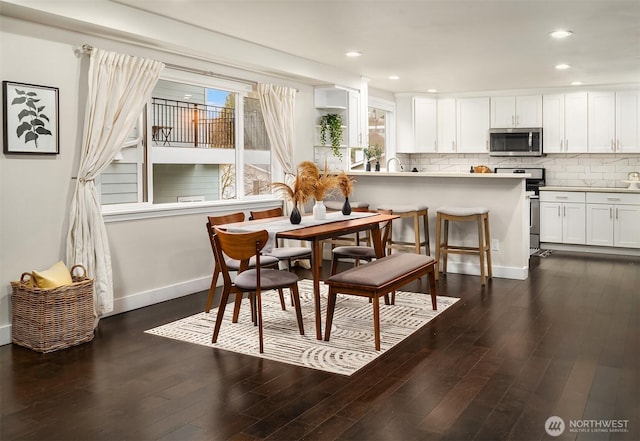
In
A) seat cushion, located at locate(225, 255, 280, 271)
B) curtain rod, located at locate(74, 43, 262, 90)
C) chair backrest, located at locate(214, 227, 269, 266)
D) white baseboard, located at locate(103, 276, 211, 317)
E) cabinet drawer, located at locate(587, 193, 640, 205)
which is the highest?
curtain rod, located at locate(74, 43, 262, 90)

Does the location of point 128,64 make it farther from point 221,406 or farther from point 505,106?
point 505,106

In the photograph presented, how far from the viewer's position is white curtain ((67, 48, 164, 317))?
165 inches

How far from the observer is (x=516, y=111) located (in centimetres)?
873

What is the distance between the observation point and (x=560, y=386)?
3.08 m

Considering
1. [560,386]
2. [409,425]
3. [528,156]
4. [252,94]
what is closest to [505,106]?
[528,156]

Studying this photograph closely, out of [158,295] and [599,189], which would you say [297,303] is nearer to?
[158,295]

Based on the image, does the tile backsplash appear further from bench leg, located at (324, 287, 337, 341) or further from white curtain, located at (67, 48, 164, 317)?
bench leg, located at (324, 287, 337, 341)

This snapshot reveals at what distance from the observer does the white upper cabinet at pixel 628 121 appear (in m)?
7.94

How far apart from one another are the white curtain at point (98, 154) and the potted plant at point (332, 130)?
297 cm

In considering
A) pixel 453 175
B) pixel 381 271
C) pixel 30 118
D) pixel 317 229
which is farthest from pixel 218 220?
pixel 453 175

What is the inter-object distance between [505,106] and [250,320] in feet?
20.0

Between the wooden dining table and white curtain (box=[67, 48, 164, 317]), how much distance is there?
36.9 inches

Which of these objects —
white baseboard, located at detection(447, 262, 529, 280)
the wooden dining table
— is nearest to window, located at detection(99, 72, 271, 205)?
the wooden dining table

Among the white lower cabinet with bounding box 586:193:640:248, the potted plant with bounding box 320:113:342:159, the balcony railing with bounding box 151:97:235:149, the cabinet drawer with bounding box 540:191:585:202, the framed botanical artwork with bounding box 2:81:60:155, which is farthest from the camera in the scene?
the cabinet drawer with bounding box 540:191:585:202
